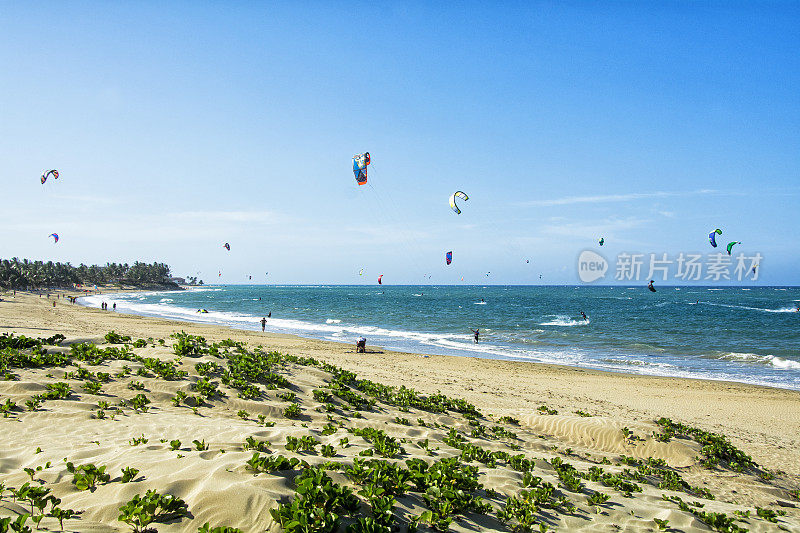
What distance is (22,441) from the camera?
5.87 meters

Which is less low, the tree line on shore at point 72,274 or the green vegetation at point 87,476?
the green vegetation at point 87,476

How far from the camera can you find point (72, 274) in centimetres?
12194

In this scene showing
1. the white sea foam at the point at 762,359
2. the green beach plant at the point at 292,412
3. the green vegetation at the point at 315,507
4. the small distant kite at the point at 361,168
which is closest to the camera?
the green vegetation at the point at 315,507

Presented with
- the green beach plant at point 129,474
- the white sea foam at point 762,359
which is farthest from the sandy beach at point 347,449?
the white sea foam at point 762,359

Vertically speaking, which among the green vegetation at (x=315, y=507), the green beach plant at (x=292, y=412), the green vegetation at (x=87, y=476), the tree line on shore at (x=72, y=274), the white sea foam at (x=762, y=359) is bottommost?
the tree line on shore at (x=72, y=274)

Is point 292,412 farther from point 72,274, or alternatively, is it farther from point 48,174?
point 72,274

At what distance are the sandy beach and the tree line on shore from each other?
10645cm

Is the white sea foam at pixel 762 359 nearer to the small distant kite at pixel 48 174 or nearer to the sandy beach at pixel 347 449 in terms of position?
the sandy beach at pixel 347 449

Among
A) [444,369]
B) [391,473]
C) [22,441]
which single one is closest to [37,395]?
[22,441]

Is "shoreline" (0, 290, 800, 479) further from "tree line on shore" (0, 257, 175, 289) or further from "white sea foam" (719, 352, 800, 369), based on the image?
"tree line on shore" (0, 257, 175, 289)

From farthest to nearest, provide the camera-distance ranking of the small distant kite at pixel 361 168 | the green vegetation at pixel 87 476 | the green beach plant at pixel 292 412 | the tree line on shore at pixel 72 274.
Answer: the tree line on shore at pixel 72 274 → the small distant kite at pixel 361 168 → the green beach plant at pixel 292 412 → the green vegetation at pixel 87 476

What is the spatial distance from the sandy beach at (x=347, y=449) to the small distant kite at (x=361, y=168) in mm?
11383

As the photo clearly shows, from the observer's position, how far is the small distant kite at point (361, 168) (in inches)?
863

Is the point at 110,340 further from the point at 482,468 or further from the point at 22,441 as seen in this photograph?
the point at 482,468
